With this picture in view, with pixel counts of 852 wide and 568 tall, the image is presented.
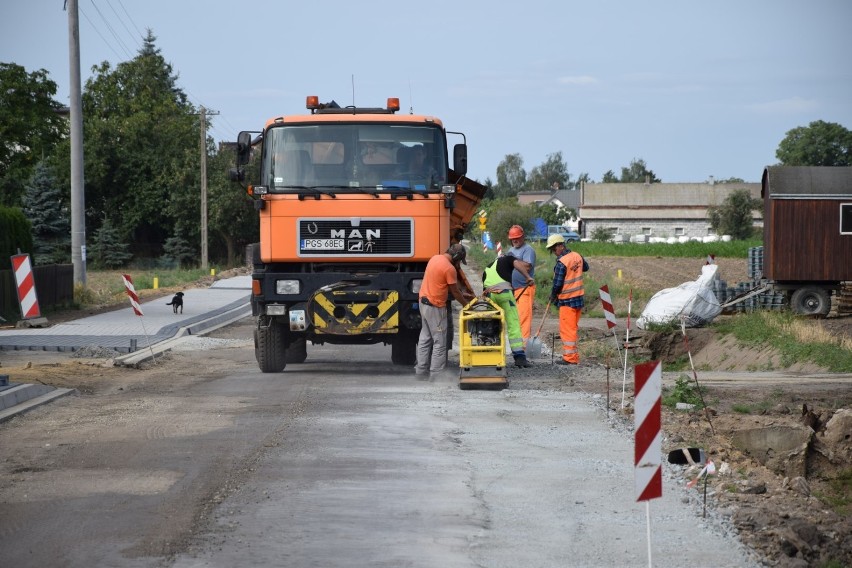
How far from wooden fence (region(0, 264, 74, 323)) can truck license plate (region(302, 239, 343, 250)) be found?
1198cm

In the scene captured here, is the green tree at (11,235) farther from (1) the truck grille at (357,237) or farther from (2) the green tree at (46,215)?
(2) the green tree at (46,215)

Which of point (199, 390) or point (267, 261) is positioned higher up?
point (267, 261)

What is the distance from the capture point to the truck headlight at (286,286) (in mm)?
15359

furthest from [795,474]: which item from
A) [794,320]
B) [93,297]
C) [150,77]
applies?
[150,77]

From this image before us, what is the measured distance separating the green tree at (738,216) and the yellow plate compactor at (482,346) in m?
85.7

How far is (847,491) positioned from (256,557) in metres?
6.35

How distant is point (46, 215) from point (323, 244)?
43.1 m

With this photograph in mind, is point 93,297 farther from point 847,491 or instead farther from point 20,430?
point 847,491

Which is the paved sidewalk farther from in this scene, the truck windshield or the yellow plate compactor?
the yellow plate compactor

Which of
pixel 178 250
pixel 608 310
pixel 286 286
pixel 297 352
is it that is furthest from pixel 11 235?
pixel 178 250

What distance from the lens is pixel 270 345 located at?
16.0 m

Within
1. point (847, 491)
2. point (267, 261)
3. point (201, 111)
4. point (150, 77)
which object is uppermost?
point (150, 77)

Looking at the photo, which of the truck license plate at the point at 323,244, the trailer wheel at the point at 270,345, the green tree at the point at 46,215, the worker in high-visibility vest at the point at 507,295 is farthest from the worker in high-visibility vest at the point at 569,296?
the green tree at the point at 46,215

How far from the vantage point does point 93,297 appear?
32.0 m
